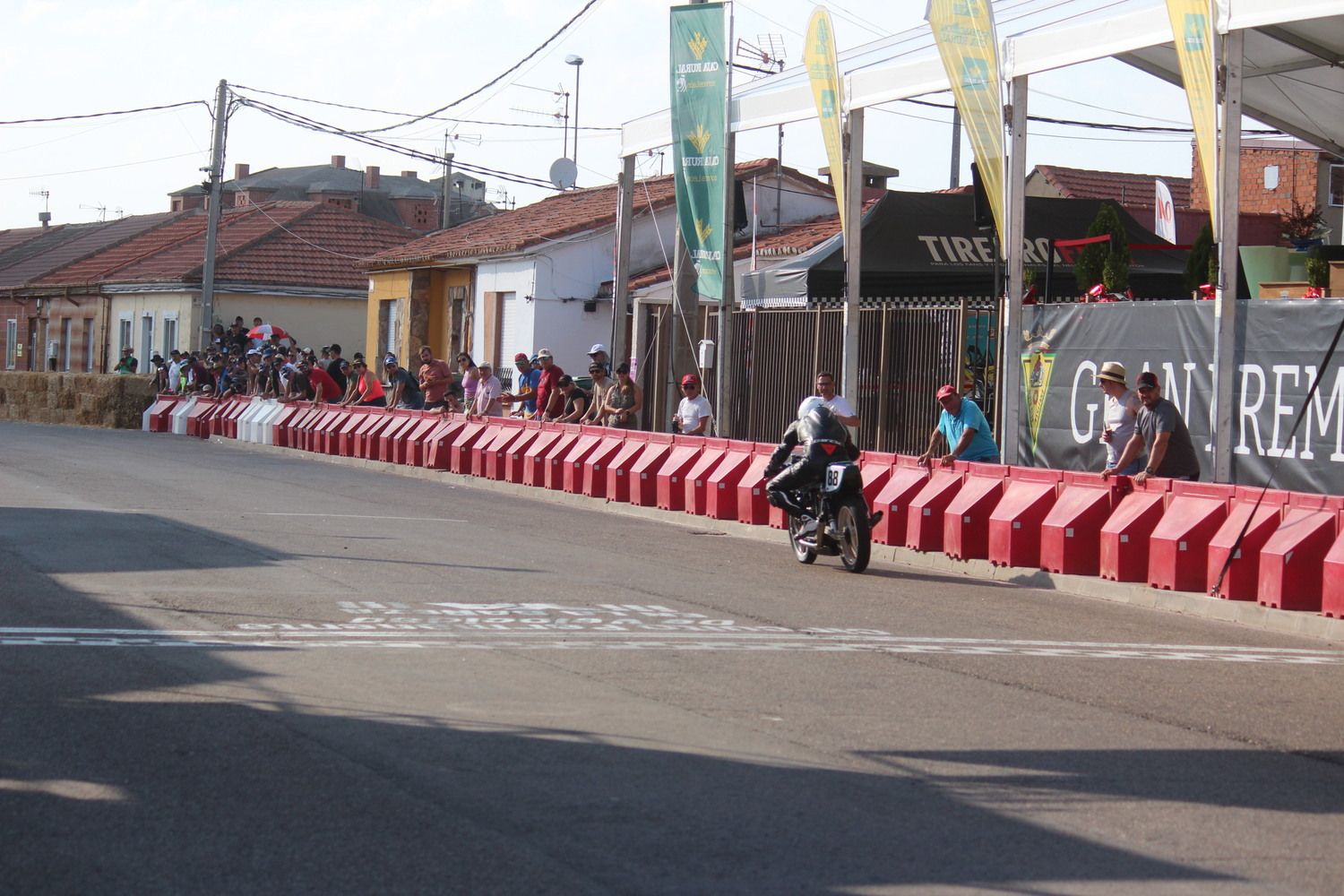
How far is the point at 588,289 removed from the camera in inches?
1587

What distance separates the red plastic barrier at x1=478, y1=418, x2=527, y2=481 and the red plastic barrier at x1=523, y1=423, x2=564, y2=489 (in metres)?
0.66

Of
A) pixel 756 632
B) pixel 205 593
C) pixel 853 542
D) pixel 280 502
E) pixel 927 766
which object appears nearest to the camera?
pixel 927 766

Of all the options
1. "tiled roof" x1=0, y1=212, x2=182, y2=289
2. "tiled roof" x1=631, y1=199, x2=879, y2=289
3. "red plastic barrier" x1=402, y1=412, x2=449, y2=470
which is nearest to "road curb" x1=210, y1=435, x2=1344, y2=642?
"red plastic barrier" x1=402, y1=412, x2=449, y2=470

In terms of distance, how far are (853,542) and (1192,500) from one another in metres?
2.92

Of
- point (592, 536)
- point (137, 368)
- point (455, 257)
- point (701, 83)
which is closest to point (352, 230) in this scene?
point (137, 368)

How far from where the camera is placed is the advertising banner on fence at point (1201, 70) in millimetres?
14805

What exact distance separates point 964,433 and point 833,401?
6.86 feet

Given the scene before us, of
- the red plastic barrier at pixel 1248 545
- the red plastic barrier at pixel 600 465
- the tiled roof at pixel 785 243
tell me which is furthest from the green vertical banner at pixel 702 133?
the tiled roof at pixel 785 243

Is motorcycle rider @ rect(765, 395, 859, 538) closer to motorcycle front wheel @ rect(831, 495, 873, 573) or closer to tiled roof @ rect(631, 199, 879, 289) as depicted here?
motorcycle front wheel @ rect(831, 495, 873, 573)

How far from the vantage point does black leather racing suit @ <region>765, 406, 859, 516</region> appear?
15.3 m

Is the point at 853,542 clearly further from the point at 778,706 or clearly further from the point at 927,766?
the point at 927,766

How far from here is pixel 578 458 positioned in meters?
23.1

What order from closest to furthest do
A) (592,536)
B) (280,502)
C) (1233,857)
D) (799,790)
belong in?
Answer: 1. (1233,857)
2. (799,790)
3. (592,536)
4. (280,502)

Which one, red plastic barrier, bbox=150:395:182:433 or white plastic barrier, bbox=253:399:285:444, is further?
red plastic barrier, bbox=150:395:182:433
